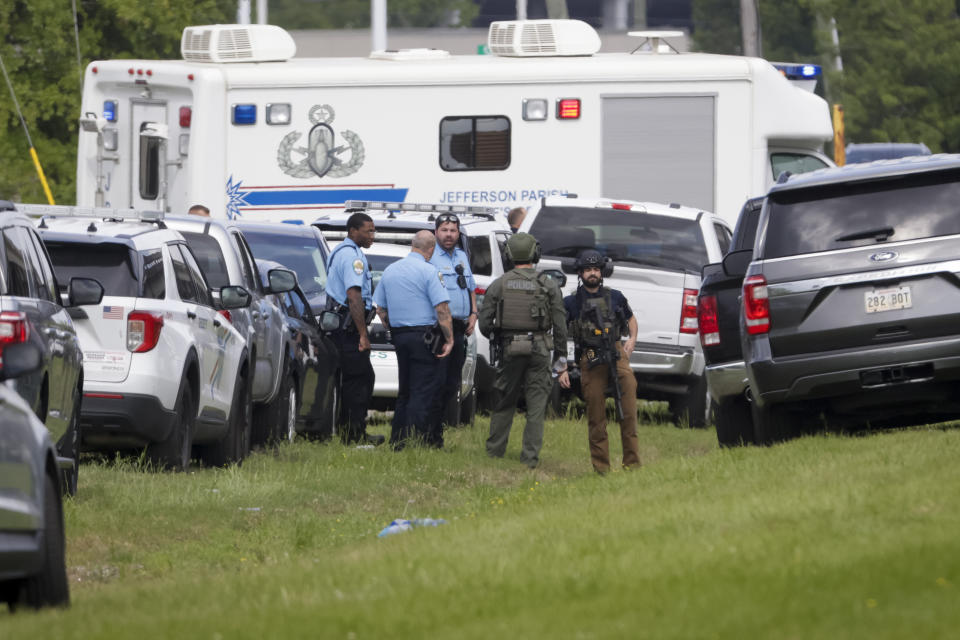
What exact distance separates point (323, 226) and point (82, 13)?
17.1 meters

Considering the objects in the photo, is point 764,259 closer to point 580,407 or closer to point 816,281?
point 816,281

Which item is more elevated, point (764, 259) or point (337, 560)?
point (764, 259)

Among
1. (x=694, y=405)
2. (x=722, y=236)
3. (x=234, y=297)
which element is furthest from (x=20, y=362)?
(x=722, y=236)

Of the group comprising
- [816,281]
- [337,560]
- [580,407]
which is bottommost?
[580,407]

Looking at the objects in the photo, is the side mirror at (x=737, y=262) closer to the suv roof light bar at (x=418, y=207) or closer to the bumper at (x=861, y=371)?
the bumper at (x=861, y=371)

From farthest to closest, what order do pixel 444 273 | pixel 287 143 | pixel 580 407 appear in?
pixel 287 143, pixel 580 407, pixel 444 273

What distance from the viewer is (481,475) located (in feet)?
45.3

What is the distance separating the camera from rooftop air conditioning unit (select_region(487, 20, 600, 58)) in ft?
74.2

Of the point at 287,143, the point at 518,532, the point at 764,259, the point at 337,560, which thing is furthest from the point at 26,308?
the point at 287,143

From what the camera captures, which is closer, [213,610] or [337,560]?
[213,610]

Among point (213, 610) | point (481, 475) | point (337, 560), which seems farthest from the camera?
point (481, 475)

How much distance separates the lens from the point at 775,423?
1287 centimetres

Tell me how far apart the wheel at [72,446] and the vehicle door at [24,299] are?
804mm

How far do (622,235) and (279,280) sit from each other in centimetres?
449
